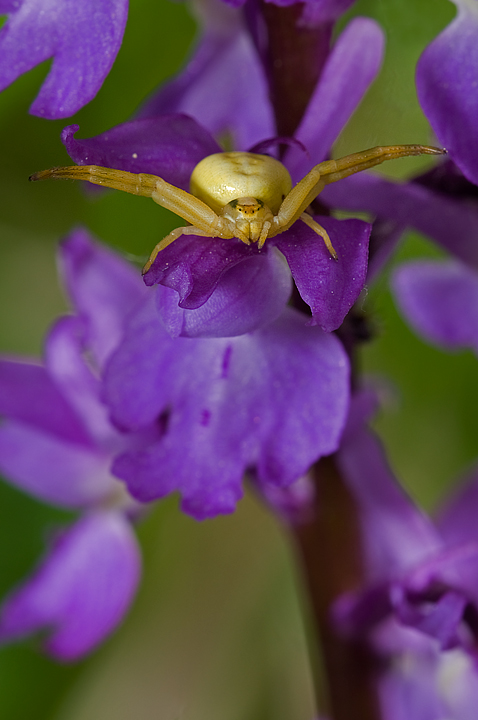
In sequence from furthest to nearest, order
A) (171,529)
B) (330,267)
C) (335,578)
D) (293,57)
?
(171,529) → (335,578) → (293,57) → (330,267)

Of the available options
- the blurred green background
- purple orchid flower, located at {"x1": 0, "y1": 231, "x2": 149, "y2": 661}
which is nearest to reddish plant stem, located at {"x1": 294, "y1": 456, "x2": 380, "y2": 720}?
purple orchid flower, located at {"x1": 0, "y1": 231, "x2": 149, "y2": 661}

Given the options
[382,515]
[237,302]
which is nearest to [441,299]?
[382,515]

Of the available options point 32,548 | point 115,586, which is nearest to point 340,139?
point 115,586

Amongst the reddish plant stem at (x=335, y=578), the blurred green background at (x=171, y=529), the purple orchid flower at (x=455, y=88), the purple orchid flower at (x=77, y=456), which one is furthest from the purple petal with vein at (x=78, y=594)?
the purple orchid flower at (x=455, y=88)

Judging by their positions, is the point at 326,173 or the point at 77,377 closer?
the point at 326,173

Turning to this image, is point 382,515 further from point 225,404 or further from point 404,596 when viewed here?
point 225,404

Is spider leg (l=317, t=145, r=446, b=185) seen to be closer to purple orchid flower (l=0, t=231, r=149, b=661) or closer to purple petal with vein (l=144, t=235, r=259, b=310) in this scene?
purple petal with vein (l=144, t=235, r=259, b=310)

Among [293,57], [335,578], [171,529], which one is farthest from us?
[171,529]

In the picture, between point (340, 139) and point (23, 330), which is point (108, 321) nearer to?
point (340, 139)
